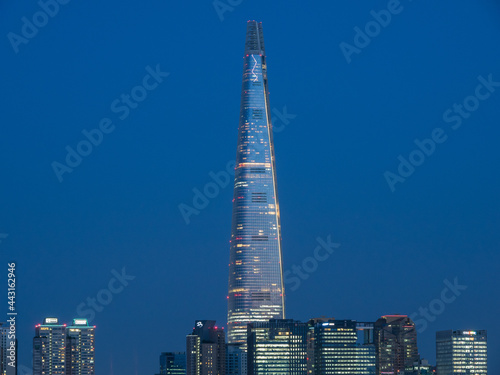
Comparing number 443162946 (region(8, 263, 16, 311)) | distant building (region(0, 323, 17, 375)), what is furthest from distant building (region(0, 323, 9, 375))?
number 443162946 (region(8, 263, 16, 311))

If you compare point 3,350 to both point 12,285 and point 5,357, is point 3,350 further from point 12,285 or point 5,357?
point 12,285

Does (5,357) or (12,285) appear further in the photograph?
(5,357)

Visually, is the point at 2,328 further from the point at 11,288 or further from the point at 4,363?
the point at 11,288

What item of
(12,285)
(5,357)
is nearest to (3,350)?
(5,357)

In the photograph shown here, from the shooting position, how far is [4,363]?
18412 cm

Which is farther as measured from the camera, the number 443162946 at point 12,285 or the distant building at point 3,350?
the distant building at point 3,350

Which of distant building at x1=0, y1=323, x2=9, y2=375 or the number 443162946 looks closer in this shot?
the number 443162946

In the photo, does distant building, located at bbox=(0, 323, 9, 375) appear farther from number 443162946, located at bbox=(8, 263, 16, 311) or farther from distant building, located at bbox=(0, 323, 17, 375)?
number 443162946, located at bbox=(8, 263, 16, 311)

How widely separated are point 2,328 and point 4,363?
5035 mm

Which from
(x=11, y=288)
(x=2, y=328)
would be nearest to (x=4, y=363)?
(x=2, y=328)

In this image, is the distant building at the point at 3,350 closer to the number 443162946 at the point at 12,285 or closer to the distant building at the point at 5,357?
the distant building at the point at 5,357

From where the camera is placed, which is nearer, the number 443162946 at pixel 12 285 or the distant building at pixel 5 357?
the number 443162946 at pixel 12 285

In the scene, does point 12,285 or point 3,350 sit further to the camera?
point 3,350

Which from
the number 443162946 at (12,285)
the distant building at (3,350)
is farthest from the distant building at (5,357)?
the number 443162946 at (12,285)
